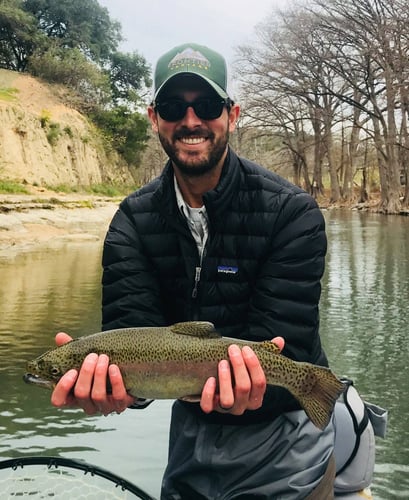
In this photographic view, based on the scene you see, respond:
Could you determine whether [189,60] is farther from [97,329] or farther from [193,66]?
[97,329]

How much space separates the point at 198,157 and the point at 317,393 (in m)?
1.12

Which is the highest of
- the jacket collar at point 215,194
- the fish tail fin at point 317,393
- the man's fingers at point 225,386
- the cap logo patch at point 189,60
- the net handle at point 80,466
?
the cap logo patch at point 189,60

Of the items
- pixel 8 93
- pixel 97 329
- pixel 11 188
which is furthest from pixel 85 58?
pixel 97 329

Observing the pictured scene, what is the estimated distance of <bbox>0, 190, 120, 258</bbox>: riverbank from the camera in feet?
66.3

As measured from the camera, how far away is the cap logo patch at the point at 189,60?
2.94m

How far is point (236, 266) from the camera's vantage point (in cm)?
294

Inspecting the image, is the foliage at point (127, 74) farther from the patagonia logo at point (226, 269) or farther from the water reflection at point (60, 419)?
the patagonia logo at point (226, 269)

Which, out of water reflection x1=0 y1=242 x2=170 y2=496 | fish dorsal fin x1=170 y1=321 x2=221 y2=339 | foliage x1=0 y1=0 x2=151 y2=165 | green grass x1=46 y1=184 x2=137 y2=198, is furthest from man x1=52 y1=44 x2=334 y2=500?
foliage x1=0 y1=0 x2=151 y2=165

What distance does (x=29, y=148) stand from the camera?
33.9m

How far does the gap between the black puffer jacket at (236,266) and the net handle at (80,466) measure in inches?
20.5

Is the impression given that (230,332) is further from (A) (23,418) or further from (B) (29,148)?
(B) (29,148)

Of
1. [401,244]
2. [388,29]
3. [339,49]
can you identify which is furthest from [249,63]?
[401,244]

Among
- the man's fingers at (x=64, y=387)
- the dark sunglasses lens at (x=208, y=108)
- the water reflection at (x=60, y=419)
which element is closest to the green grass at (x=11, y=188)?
the water reflection at (x=60, y=419)

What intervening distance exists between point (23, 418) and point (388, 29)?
34.2m
